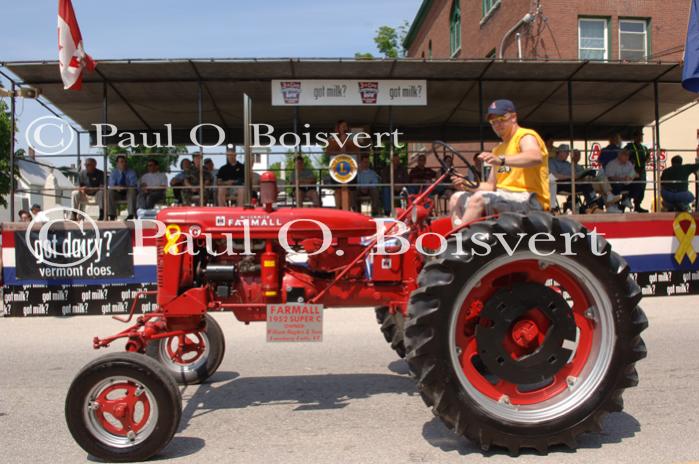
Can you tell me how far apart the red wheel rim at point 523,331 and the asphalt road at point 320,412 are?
1.20 ft

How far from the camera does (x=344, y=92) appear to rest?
11.0 m

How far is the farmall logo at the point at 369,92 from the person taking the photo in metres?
11.1

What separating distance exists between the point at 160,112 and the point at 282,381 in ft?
30.0

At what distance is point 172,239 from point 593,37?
57.2 ft

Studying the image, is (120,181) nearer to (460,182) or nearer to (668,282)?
(460,182)

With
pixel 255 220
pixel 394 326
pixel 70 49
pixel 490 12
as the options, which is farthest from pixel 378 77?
pixel 490 12

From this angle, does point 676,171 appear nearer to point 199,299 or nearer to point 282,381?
point 282,381

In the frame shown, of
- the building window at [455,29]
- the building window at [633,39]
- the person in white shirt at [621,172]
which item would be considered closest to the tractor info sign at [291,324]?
the person in white shirt at [621,172]

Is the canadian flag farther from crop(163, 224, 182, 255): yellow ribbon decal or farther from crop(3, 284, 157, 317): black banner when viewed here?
crop(163, 224, 182, 255): yellow ribbon decal

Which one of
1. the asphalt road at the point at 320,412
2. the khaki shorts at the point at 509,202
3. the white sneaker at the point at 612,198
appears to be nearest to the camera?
the asphalt road at the point at 320,412

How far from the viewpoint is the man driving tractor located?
4.39 metres

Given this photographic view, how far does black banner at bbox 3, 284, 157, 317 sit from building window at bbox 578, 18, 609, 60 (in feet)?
48.4

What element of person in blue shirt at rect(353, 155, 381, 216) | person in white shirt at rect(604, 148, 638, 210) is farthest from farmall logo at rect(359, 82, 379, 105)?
person in white shirt at rect(604, 148, 638, 210)

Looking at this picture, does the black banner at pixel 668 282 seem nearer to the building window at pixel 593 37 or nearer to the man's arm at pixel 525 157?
the man's arm at pixel 525 157
